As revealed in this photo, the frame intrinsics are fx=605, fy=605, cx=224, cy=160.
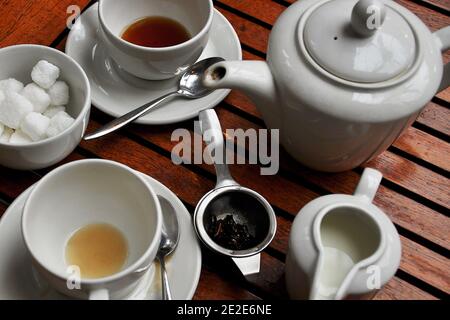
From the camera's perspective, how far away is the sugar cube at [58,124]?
38.5 inches

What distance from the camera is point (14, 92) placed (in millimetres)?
1008

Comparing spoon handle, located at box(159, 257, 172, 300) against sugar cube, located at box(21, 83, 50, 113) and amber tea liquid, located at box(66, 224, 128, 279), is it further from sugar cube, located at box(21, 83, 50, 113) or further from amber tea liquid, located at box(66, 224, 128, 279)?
sugar cube, located at box(21, 83, 50, 113)

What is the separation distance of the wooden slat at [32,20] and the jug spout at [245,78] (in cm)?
41

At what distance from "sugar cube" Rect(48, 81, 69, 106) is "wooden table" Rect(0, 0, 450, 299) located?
68mm

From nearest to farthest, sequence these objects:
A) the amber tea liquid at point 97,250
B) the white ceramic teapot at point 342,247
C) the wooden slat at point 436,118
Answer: the white ceramic teapot at point 342,247
the amber tea liquid at point 97,250
the wooden slat at point 436,118

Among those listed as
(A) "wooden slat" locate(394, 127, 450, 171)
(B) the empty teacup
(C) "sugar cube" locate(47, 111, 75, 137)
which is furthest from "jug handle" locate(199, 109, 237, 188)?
(A) "wooden slat" locate(394, 127, 450, 171)

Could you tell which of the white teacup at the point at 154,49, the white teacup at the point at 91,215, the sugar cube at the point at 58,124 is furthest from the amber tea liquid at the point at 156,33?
the white teacup at the point at 91,215

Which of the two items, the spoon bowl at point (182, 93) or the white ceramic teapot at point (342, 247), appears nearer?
the white ceramic teapot at point (342, 247)

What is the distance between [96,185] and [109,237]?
0.28ft

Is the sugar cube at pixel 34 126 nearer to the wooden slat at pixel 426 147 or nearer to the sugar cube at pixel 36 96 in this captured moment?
the sugar cube at pixel 36 96

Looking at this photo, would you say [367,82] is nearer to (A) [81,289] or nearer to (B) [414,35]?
(B) [414,35]

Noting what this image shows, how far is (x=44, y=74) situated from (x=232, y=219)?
1.30ft

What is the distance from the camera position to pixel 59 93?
1.03 meters

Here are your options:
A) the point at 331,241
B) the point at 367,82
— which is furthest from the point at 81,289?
the point at 367,82
